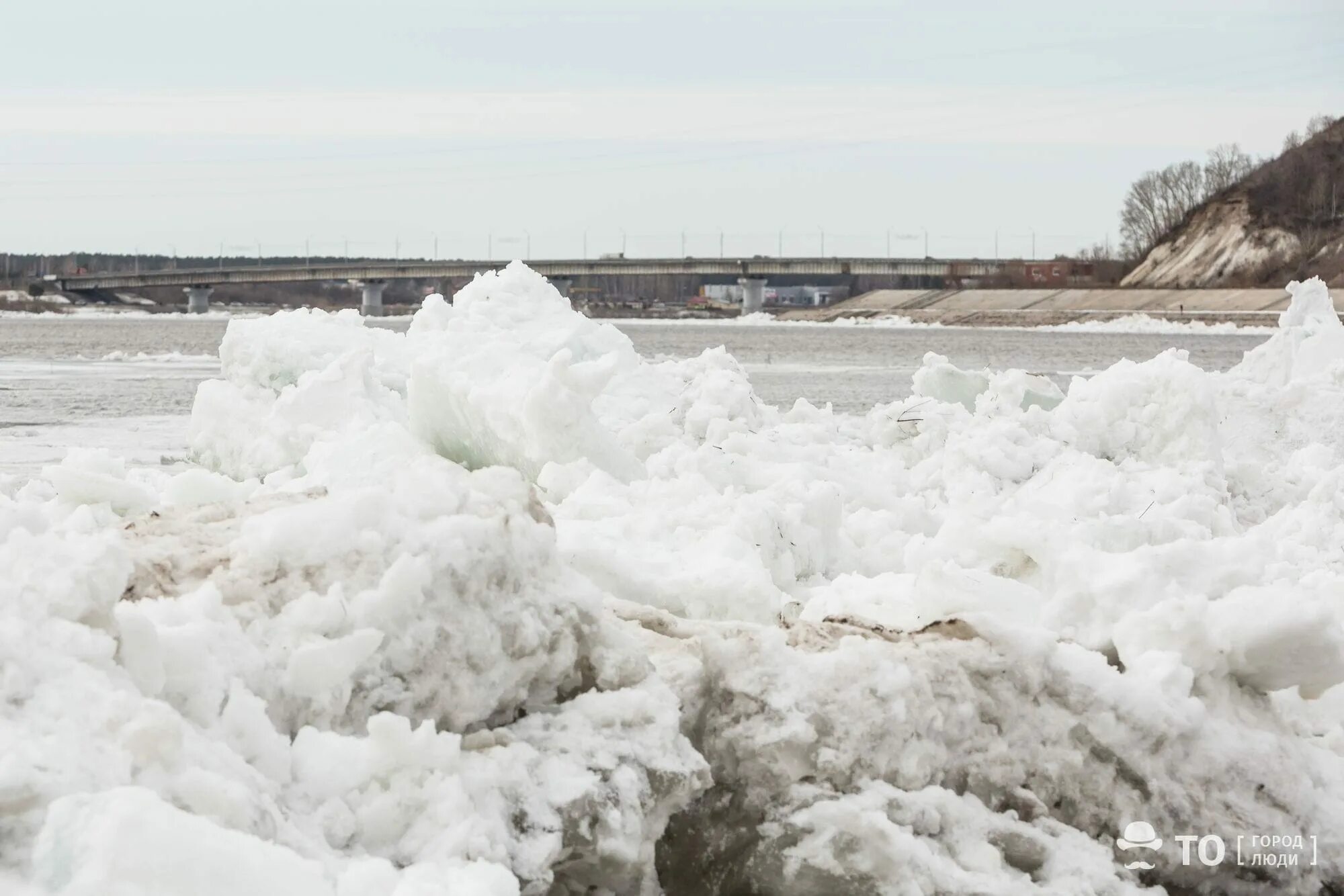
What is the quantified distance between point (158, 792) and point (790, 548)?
3.75m

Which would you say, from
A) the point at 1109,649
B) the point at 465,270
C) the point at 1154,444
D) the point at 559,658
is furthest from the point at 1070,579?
the point at 465,270

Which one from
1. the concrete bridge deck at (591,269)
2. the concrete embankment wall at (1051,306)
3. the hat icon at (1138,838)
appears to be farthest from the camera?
the concrete bridge deck at (591,269)

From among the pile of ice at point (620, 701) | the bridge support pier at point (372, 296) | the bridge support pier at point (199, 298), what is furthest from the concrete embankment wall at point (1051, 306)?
the pile of ice at point (620, 701)

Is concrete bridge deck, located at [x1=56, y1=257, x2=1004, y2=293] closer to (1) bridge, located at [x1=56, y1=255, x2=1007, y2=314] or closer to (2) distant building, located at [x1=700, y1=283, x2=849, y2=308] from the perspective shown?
(1) bridge, located at [x1=56, y1=255, x2=1007, y2=314]

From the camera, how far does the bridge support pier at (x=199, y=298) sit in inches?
4619

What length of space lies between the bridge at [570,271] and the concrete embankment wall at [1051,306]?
295 cm

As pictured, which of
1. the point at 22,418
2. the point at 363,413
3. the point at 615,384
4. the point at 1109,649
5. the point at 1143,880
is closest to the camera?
the point at 1143,880

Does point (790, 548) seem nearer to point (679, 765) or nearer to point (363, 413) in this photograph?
point (679, 765)

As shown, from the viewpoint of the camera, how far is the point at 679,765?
3.47 meters

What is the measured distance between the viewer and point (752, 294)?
116 metres

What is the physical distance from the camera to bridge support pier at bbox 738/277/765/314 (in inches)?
4528

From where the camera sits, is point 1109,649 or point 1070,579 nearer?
point 1109,649

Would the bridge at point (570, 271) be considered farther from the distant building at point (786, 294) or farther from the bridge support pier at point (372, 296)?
the distant building at point (786, 294)

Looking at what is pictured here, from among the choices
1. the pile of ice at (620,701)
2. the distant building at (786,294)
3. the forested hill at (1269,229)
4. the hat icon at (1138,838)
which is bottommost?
the distant building at (786,294)
